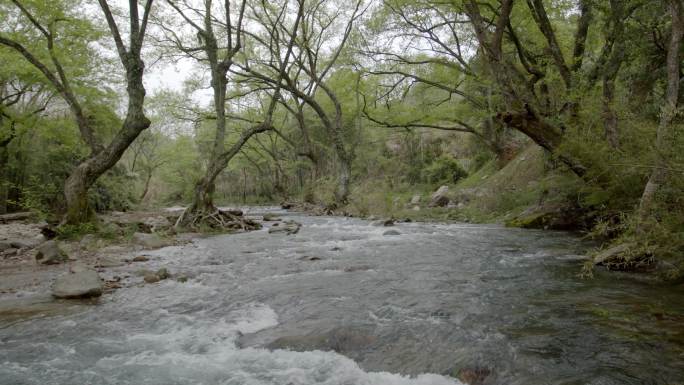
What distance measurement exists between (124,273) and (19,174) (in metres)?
17.0

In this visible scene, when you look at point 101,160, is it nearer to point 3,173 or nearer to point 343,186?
point 343,186

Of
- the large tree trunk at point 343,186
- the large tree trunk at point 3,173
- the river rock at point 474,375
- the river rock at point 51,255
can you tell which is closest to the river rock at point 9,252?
the river rock at point 51,255

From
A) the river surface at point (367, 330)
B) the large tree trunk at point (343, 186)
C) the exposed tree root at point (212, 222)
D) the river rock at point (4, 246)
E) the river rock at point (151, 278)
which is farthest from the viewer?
the large tree trunk at point (343, 186)

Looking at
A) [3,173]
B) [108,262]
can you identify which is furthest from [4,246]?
[3,173]

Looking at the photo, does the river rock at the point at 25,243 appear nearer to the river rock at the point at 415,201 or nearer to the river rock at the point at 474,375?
the river rock at the point at 474,375

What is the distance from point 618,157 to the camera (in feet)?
21.5

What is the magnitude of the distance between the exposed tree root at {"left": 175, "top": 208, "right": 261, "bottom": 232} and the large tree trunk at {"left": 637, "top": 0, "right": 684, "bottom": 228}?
36.9 feet

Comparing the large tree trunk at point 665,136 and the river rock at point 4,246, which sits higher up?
the large tree trunk at point 665,136

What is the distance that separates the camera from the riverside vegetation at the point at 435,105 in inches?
264

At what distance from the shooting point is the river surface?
3.04m

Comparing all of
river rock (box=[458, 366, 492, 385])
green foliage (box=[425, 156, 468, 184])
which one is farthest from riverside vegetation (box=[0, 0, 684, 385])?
green foliage (box=[425, 156, 468, 184])

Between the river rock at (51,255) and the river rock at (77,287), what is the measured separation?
240cm

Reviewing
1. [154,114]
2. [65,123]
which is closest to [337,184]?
[65,123]

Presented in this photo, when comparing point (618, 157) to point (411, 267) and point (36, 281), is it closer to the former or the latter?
point (411, 267)
